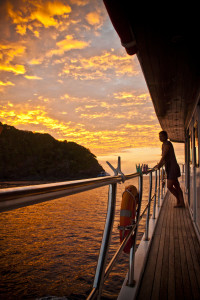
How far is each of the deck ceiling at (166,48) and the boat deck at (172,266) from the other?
7.15ft

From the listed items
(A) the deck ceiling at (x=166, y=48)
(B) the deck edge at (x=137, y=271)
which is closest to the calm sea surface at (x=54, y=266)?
(B) the deck edge at (x=137, y=271)

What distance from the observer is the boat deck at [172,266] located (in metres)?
1.88

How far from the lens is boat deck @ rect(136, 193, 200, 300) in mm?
1881

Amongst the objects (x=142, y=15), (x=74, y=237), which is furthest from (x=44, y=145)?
(x=142, y=15)

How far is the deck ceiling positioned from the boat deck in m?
2.18

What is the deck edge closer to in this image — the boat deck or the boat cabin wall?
the boat deck

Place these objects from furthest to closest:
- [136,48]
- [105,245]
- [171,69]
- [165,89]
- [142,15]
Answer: [165,89], [171,69], [136,48], [142,15], [105,245]

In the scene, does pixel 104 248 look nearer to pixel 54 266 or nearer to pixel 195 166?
pixel 195 166

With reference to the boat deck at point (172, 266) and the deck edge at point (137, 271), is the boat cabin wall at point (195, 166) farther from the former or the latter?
the deck edge at point (137, 271)

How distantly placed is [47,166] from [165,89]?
10103 cm

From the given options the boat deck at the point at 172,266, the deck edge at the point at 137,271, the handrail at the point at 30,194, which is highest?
the handrail at the point at 30,194

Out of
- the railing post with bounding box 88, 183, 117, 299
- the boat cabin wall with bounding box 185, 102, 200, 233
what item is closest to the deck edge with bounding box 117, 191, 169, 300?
the railing post with bounding box 88, 183, 117, 299

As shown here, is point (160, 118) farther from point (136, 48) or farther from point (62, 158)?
point (62, 158)

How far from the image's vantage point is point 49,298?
3.65 meters
